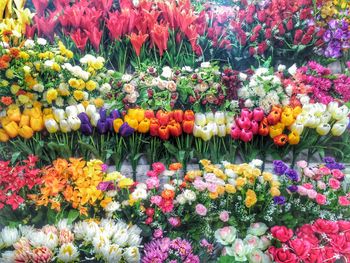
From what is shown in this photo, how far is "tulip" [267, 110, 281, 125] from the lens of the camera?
2.36 metres

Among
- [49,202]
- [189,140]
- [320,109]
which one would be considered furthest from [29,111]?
[320,109]

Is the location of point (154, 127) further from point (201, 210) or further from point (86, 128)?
point (201, 210)

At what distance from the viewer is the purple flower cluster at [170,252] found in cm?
183

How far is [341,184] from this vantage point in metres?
2.21

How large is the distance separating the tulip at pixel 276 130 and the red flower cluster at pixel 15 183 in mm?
1240

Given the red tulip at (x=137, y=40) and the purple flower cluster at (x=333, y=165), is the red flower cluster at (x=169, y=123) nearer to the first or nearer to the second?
the red tulip at (x=137, y=40)

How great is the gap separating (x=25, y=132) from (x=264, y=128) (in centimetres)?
128

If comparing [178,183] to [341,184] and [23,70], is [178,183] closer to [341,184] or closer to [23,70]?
[341,184]

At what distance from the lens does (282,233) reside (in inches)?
74.5

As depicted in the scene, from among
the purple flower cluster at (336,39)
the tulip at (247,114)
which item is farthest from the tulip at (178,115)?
the purple flower cluster at (336,39)

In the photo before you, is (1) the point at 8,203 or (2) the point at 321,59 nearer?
(1) the point at 8,203

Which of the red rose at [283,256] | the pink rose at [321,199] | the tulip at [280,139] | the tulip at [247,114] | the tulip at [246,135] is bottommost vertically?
the red rose at [283,256]

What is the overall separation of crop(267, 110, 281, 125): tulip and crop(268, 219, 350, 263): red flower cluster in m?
0.61

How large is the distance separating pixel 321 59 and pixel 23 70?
77.1 inches
